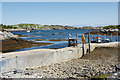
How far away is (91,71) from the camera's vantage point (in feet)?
34.6

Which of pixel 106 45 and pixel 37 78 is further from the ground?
pixel 106 45

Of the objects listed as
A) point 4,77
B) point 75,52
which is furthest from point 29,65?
point 75,52

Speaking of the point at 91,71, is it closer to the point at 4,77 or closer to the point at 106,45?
the point at 4,77

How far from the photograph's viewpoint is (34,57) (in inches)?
485

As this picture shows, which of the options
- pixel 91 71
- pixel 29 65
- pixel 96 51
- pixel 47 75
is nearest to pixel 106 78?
pixel 91 71

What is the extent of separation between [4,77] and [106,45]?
45.8ft

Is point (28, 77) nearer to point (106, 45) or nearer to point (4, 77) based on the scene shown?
point (4, 77)

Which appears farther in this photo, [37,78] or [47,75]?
[47,75]

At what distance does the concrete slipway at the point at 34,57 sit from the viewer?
10.7m

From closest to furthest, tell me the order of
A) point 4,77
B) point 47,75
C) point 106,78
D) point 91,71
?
1. point 106,78
2. point 4,77
3. point 47,75
4. point 91,71

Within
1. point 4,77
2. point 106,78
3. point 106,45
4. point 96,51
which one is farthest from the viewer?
point 106,45

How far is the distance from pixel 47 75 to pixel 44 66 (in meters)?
2.95

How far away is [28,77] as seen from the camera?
359 inches

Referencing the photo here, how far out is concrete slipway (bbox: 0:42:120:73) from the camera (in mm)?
10667
